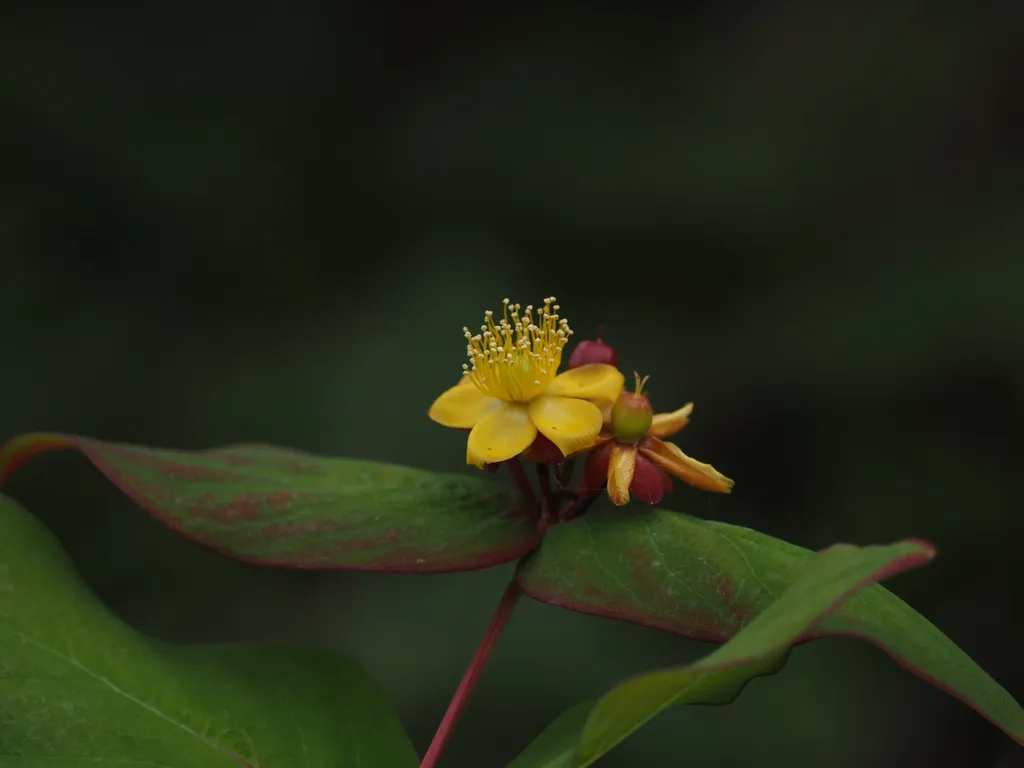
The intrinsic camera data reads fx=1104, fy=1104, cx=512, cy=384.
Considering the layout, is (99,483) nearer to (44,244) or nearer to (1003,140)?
(44,244)

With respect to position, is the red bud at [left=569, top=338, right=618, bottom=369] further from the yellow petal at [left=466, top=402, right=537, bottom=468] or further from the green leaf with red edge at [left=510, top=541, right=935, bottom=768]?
the green leaf with red edge at [left=510, top=541, right=935, bottom=768]

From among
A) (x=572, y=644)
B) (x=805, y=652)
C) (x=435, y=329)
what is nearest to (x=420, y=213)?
(x=435, y=329)

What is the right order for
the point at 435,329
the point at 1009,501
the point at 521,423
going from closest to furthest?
the point at 521,423 < the point at 1009,501 < the point at 435,329

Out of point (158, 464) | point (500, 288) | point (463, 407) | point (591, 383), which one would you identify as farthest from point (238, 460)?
point (500, 288)

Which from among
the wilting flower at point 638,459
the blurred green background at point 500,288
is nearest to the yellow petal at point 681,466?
the wilting flower at point 638,459

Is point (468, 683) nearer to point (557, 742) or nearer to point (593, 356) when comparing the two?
point (557, 742)

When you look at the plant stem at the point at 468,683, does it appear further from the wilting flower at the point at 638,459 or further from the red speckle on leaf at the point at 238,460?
the red speckle on leaf at the point at 238,460
